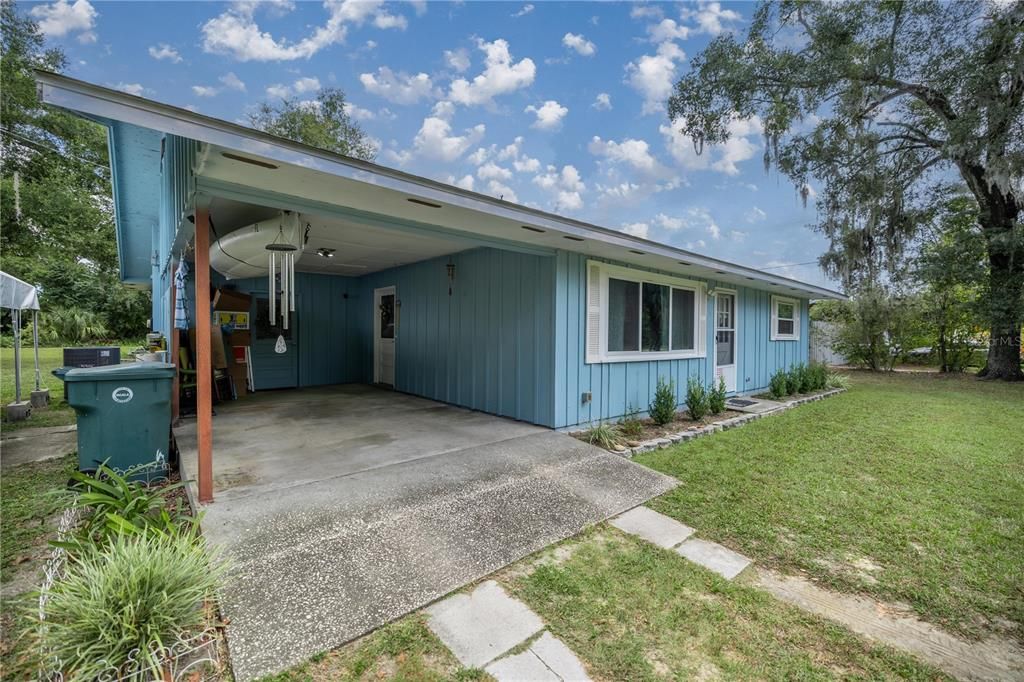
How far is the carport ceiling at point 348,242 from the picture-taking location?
4062mm

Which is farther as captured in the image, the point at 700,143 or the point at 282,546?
the point at 700,143

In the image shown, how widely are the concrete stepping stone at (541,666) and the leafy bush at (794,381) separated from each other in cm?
865

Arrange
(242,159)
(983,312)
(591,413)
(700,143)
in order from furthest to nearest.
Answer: (700,143)
(983,312)
(591,413)
(242,159)

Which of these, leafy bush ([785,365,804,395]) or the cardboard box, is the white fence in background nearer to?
leafy bush ([785,365,804,395])

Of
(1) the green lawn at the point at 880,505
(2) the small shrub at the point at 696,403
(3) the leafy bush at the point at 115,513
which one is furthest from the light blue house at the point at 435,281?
(3) the leafy bush at the point at 115,513

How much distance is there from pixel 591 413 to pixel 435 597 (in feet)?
12.2

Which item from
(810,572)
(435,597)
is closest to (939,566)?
(810,572)

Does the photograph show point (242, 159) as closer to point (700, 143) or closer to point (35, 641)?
point (35, 641)

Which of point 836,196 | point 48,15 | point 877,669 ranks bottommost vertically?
point 877,669

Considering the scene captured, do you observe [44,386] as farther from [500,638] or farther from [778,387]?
[778,387]

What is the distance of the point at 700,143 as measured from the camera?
12641 millimetres

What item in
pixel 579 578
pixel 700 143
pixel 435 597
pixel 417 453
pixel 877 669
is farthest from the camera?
pixel 700 143

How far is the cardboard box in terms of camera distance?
23.4 ft

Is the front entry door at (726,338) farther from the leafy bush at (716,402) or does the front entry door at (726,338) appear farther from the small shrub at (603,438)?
the small shrub at (603,438)
